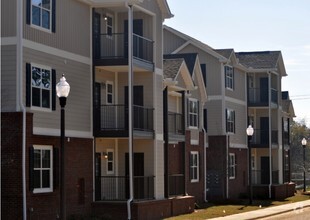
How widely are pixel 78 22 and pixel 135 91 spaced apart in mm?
5493

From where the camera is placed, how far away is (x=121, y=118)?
107ft

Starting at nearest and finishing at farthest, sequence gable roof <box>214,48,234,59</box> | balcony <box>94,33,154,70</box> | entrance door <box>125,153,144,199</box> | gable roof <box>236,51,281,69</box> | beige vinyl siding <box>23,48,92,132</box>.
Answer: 1. beige vinyl siding <box>23,48,92,132</box>
2. balcony <box>94,33,154,70</box>
3. entrance door <box>125,153,144,199</box>
4. gable roof <box>214,48,234,59</box>
5. gable roof <box>236,51,281,69</box>

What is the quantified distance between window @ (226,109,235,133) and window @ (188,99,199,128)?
234 inches

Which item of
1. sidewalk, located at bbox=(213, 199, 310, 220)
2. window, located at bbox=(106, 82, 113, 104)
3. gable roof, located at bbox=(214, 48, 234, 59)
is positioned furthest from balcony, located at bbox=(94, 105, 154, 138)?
gable roof, located at bbox=(214, 48, 234, 59)

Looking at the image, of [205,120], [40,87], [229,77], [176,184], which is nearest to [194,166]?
[205,120]

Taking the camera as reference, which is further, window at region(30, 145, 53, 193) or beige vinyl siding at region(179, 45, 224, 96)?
beige vinyl siding at region(179, 45, 224, 96)

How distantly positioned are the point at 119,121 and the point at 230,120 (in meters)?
21.5

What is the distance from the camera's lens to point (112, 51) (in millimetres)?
32594

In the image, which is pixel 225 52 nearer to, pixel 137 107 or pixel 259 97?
pixel 259 97

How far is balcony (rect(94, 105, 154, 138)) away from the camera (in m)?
31.2

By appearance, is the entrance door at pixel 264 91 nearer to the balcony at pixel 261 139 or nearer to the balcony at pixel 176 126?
the balcony at pixel 261 139

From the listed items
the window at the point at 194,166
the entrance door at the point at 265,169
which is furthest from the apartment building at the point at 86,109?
the entrance door at the point at 265,169

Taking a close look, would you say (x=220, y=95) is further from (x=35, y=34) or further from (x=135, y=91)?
(x=35, y=34)

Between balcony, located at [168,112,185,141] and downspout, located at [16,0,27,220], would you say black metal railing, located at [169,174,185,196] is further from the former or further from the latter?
downspout, located at [16,0,27,220]
